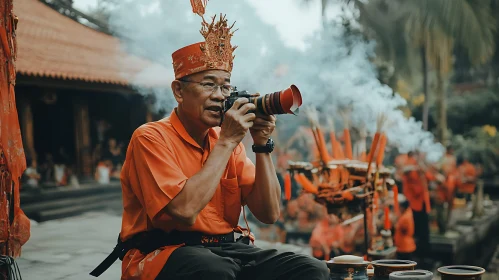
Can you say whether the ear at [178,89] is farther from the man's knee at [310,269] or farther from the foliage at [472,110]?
the foliage at [472,110]

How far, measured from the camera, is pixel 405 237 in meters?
8.26

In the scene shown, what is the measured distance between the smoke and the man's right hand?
6.11 m

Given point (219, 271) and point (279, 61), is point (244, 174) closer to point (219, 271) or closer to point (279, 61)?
point (219, 271)

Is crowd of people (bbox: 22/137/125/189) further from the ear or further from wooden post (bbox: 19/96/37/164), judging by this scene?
the ear

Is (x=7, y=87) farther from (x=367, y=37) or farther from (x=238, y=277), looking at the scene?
(x=367, y=37)

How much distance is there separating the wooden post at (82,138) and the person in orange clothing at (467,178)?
6.59m

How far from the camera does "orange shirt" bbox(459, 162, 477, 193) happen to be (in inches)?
411

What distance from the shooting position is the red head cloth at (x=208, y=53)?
252cm

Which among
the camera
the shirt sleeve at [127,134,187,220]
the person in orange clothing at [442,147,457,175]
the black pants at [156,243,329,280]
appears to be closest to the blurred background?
the person in orange clothing at [442,147,457,175]

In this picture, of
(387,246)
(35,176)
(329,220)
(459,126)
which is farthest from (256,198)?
(459,126)

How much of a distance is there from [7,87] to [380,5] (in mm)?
9558

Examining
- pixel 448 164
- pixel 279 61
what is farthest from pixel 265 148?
pixel 448 164

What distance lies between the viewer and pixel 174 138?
8.20ft

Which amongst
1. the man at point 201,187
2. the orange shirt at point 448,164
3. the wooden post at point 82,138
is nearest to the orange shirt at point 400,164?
the orange shirt at point 448,164
